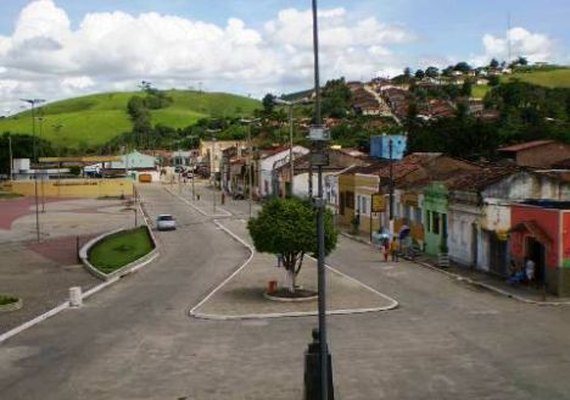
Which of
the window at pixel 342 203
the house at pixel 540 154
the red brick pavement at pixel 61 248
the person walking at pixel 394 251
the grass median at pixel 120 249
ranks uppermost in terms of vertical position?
the house at pixel 540 154

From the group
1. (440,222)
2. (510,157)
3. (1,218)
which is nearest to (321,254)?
(440,222)

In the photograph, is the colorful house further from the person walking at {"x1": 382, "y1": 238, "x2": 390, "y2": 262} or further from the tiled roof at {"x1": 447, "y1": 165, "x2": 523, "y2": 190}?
the person walking at {"x1": 382, "y1": 238, "x2": 390, "y2": 262}

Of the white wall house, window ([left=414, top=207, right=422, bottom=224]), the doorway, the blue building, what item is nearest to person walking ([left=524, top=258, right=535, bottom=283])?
the doorway

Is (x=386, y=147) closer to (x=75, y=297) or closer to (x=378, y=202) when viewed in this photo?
(x=378, y=202)

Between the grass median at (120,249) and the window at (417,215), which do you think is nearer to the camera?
the grass median at (120,249)

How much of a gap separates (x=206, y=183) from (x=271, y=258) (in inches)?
4281

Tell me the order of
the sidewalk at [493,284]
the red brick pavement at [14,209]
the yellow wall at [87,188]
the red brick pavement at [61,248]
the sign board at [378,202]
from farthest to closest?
the yellow wall at [87,188], the red brick pavement at [14,209], the sign board at [378,202], the red brick pavement at [61,248], the sidewalk at [493,284]

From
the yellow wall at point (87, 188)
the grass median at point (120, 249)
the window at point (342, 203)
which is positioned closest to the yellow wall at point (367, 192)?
the window at point (342, 203)

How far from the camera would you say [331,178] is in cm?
6588

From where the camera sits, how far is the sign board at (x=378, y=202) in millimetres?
48531

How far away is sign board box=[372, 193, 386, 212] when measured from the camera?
48.5 m

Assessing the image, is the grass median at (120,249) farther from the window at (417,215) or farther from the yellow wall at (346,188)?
the window at (417,215)

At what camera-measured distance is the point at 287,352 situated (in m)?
21.3

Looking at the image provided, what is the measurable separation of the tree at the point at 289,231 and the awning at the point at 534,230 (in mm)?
6873
